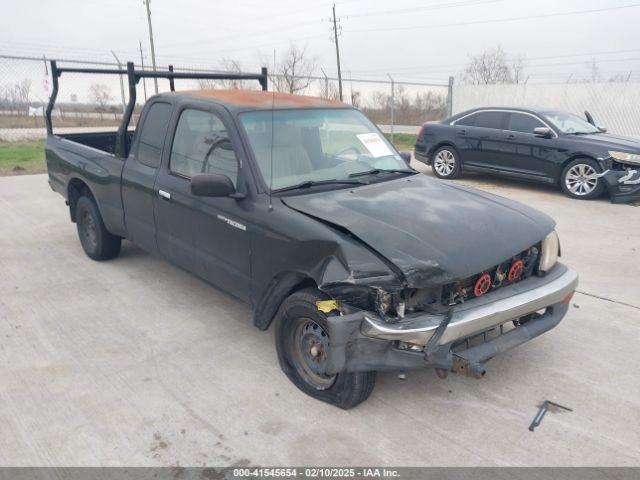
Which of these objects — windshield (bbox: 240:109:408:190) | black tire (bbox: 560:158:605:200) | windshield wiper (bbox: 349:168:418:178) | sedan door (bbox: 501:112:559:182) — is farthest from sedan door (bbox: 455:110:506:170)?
windshield wiper (bbox: 349:168:418:178)

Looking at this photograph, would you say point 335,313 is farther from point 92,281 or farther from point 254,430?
point 92,281

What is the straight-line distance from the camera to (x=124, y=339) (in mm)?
4062

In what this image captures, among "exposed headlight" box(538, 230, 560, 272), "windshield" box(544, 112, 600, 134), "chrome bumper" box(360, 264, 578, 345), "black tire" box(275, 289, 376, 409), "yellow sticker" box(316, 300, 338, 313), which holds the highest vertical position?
"windshield" box(544, 112, 600, 134)

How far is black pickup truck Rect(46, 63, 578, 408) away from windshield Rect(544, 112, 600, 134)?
6282 millimetres

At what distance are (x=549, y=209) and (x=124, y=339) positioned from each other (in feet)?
22.2

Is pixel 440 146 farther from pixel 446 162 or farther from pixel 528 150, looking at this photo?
pixel 528 150

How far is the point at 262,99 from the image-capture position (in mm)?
4316

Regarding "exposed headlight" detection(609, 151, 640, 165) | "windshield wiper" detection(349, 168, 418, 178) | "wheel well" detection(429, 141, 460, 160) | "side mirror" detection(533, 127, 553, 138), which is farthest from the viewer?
"wheel well" detection(429, 141, 460, 160)

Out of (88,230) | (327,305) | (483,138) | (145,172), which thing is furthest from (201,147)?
(483,138)

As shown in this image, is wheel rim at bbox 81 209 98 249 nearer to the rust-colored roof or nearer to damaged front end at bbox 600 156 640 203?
the rust-colored roof

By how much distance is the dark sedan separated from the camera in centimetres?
873

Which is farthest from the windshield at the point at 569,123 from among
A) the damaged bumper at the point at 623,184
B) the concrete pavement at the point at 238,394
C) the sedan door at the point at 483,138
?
the concrete pavement at the point at 238,394

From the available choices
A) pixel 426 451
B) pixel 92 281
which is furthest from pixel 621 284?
pixel 92 281

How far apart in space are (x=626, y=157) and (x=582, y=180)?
735 millimetres
